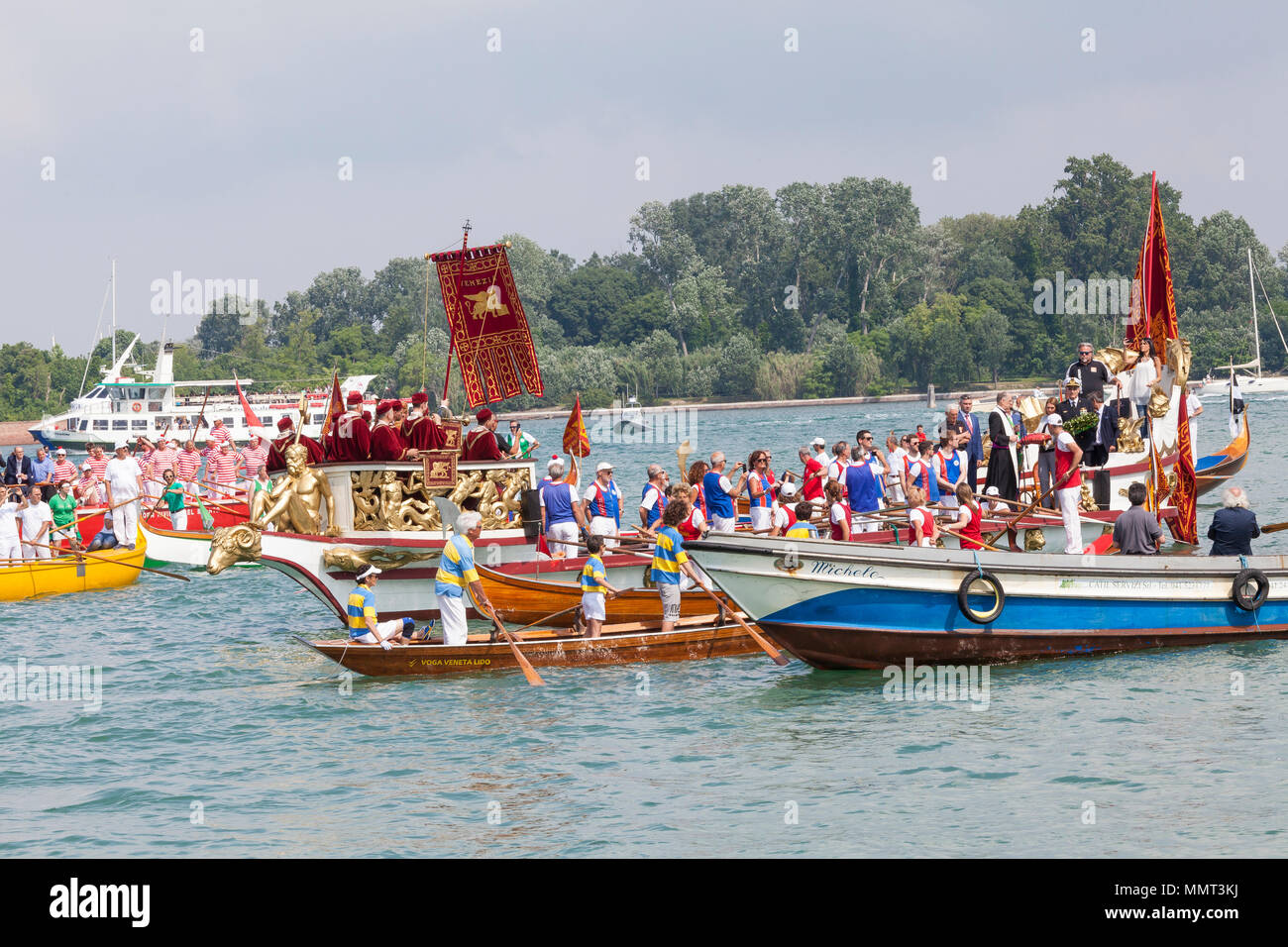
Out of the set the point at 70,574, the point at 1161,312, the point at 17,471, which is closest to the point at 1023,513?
the point at 1161,312

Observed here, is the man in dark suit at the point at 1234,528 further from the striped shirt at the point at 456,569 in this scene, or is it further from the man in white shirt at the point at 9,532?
the man in white shirt at the point at 9,532

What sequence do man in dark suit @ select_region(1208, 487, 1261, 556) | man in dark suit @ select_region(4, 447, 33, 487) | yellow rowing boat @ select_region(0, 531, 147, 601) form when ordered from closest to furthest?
man in dark suit @ select_region(1208, 487, 1261, 556) < yellow rowing boat @ select_region(0, 531, 147, 601) < man in dark suit @ select_region(4, 447, 33, 487)

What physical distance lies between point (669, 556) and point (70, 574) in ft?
49.0

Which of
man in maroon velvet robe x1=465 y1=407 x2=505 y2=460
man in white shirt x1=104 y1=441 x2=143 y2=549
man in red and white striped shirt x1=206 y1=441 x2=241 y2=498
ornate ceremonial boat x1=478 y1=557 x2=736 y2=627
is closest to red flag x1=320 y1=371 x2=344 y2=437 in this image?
man in maroon velvet robe x1=465 y1=407 x2=505 y2=460

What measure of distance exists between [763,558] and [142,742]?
23.2 feet

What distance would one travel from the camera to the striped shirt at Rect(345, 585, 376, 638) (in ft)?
57.0

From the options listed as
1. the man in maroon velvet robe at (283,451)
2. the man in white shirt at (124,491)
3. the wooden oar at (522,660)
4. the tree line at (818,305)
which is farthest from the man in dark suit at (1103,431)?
the tree line at (818,305)

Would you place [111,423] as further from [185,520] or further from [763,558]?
[763,558]

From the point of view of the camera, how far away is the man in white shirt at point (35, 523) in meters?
27.4

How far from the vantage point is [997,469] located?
78.9 feet

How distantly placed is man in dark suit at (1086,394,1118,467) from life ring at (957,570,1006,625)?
24.1 feet

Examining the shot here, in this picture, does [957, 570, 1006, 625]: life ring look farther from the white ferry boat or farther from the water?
the white ferry boat

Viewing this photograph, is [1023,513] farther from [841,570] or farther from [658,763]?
[658,763]

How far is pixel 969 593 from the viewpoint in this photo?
16344mm
